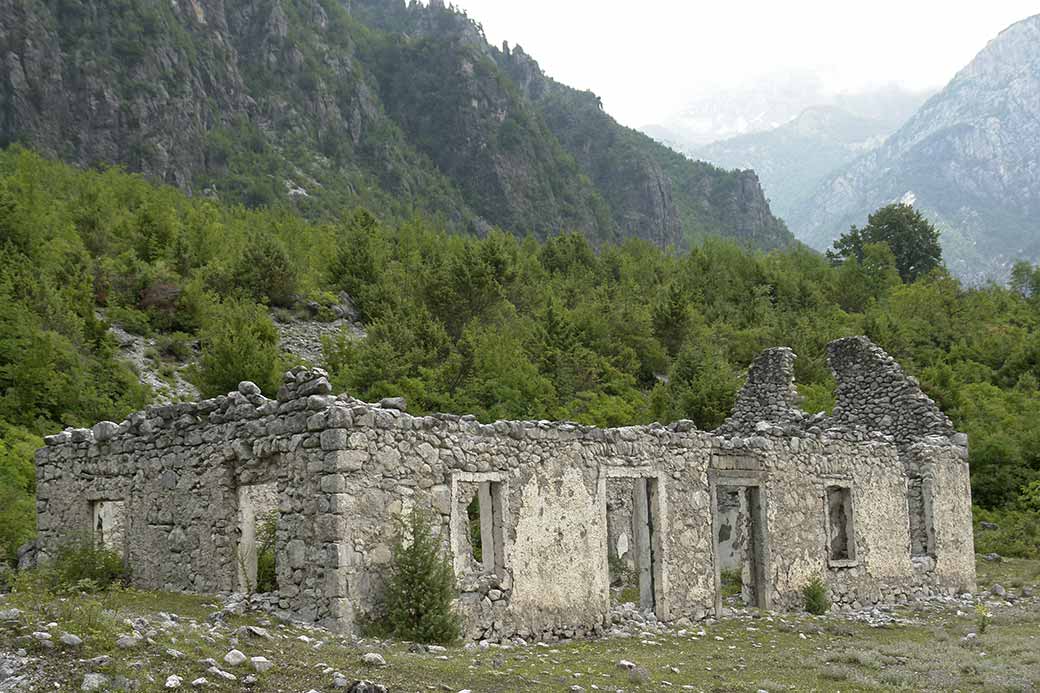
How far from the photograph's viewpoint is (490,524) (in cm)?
1130

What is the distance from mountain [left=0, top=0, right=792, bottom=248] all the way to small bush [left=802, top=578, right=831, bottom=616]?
5202 cm

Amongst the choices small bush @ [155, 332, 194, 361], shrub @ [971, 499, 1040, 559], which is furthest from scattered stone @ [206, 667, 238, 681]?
shrub @ [971, 499, 1040, 559]

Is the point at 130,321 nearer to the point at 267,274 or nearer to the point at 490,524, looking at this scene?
the point at 267,274

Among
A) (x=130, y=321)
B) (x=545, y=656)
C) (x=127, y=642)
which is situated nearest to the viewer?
(x=127, y=642)

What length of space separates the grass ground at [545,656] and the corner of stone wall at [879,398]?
653 centimetres

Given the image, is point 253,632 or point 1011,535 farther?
point 1011,535

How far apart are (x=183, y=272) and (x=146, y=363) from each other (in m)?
6.99

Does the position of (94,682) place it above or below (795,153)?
below

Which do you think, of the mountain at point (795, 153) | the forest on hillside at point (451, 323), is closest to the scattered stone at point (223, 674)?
the forest on hillside at point (451, 323)

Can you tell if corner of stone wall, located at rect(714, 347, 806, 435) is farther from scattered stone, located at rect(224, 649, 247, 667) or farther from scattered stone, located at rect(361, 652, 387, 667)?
scattered stone, located at rect(224, 649, 247, 667)

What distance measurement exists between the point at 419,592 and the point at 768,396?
1191 cm

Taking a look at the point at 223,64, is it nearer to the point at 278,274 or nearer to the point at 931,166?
the point at 278,274

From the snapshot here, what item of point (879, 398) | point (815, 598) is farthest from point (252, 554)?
point (879, 398)

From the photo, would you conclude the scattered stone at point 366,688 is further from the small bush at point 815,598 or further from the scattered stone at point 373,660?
the small bush at point 815,598
